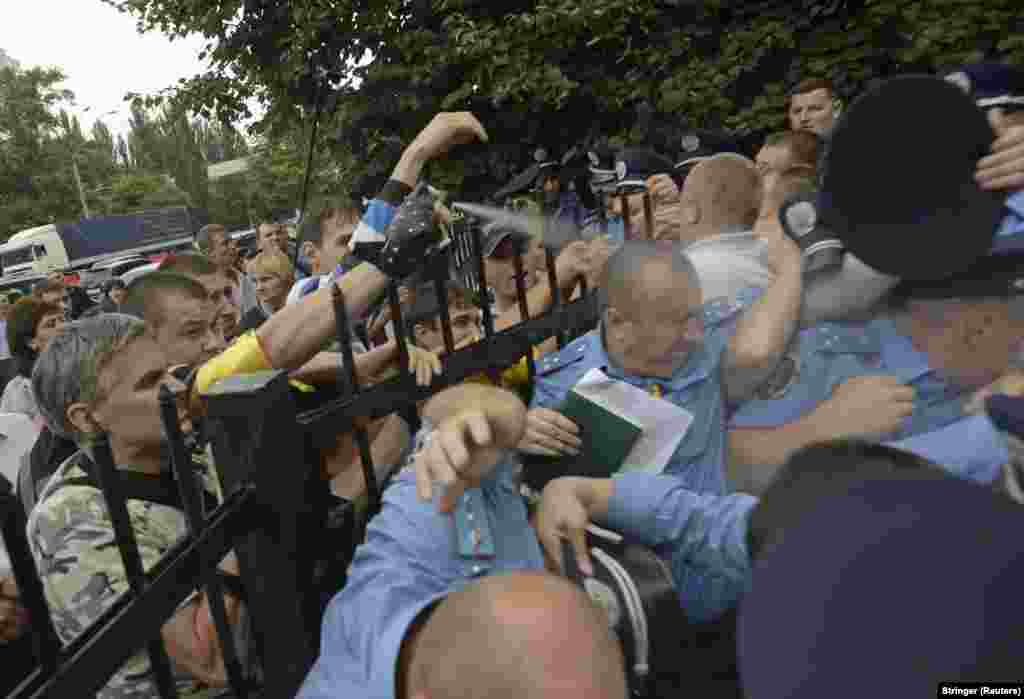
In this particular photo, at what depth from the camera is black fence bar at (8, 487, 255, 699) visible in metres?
0.90

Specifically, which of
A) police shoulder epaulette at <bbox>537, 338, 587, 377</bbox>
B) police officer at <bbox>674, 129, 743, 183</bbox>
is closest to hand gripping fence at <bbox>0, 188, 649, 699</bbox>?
police shoulder epaulette at <bbox>537, 338, 587, 377</bbox>

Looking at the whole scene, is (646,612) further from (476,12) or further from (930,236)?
(476,12)

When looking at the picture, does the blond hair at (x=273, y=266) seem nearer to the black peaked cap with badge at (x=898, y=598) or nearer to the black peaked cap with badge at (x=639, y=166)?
the black peaked cap with badge at (x=639, y=166)

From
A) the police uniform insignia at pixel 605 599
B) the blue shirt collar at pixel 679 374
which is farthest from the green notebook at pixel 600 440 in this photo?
the police uniform insignia at pixel 605 599

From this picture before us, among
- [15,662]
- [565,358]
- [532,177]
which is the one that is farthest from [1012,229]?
[532,177]

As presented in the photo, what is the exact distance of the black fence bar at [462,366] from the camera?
159 cm

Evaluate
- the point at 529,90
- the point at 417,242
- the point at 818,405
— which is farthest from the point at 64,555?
the point at 529,90

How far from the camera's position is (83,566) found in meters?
1.42

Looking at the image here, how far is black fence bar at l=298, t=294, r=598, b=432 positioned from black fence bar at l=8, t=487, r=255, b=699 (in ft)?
0.92

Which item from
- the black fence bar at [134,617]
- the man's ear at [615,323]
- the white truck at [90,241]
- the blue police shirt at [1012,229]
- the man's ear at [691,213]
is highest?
the blue police shirt at [1012,229]

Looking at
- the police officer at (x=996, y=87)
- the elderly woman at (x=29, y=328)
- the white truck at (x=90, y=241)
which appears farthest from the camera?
the white truck at (x=90, y=241)

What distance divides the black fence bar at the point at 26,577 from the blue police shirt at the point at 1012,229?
46.0 inches

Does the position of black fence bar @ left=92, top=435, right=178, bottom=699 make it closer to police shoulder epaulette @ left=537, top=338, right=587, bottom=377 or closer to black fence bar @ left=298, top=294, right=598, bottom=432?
black fence bar @ left=298, top=294, right=598, bottom=432

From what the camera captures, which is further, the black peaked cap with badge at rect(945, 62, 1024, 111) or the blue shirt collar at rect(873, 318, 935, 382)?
the black peaked cap with badge at rect(945, 62, 1024, 111)
